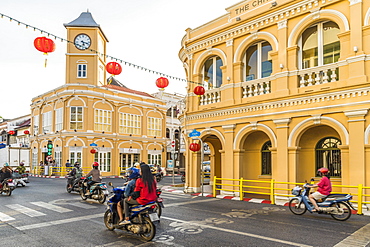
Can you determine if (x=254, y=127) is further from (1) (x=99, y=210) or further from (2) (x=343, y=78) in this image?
(1) (x=99, y=210)

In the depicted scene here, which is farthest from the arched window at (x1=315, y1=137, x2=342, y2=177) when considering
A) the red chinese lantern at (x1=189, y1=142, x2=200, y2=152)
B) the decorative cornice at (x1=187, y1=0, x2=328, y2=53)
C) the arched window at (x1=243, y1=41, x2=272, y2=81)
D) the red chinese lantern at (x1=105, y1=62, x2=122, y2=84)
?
the red chinese lantern at (x1=105, y1=62, x2=122, y2=84)

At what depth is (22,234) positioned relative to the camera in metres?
7.59

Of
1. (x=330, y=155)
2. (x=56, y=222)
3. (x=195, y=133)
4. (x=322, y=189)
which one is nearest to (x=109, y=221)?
(x=56, y=222)

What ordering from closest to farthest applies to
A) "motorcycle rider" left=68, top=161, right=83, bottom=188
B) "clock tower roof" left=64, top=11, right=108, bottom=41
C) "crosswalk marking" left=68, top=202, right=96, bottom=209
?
"crosswalk marking" left=68, top=202, right=96, bottom=209 < "motorcycle rider" left=68, top=161, right=83, bottom=188 < "clock tower roof" left=64, top=11, right=108, bottom=41

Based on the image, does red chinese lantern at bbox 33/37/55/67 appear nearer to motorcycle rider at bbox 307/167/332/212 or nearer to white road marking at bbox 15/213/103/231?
white road marking at bbox 15/213/103/231

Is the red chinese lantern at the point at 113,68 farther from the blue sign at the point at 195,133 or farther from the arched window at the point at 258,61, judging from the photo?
the arched window at the point at 258,61

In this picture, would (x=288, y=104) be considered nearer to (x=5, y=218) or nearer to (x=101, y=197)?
(x=101, y=197)

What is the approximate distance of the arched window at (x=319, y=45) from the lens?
1245 centimetres

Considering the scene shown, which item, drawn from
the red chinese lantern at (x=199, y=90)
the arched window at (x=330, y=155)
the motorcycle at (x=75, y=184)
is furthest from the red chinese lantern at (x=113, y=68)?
the arched window at (x=330, y=155)

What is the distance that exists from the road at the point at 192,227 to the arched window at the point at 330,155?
2882mm

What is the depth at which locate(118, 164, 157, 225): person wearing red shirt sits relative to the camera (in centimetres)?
723

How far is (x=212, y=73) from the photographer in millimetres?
16828

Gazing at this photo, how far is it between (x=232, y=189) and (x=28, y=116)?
1759 inches

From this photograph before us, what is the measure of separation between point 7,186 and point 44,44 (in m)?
7.11
